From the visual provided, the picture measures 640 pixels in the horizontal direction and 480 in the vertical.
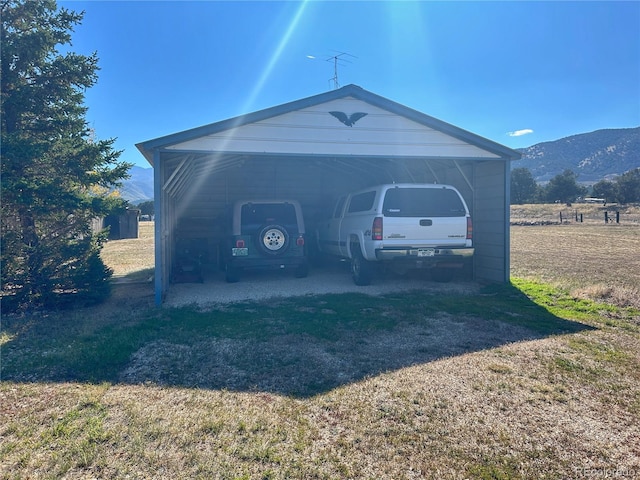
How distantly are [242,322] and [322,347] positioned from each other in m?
1.56

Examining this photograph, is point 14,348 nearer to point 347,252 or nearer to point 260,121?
point 260,121

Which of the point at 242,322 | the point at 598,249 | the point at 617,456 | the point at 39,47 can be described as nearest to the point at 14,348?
the point at 242,322

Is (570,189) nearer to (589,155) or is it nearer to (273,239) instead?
(273,239)

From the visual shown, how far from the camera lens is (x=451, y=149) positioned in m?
8.51

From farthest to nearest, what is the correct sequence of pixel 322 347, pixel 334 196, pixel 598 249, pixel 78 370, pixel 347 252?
pixel 598 249 → pixel 334 196 → pixel 347 252 → pixel 322 347 → pixel 78 370

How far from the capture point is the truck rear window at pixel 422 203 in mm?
8111

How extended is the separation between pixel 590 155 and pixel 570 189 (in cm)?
11199

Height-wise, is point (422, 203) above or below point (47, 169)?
below

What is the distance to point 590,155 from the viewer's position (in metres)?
152

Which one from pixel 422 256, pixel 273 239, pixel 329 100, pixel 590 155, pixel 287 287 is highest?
pixel 590 155

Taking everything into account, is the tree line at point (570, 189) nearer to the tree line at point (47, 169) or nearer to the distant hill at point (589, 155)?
the tree line at point (47, 169)

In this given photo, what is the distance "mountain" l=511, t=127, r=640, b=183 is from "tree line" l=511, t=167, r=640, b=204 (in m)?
67.6

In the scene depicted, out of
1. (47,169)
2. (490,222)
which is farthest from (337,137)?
(47,169)

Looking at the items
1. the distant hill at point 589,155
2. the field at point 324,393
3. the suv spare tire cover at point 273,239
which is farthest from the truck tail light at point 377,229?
the distant hill at point 589,155
